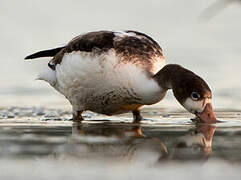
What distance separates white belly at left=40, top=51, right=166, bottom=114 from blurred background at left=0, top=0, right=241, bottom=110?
71.5 inches

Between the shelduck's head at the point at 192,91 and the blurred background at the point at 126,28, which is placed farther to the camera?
the blurred background at the point at 126,28

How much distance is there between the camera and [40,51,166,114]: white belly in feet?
27.1

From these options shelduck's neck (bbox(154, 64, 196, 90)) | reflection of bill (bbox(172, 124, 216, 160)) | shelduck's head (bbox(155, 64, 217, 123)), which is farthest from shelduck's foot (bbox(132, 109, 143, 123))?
reflection of bill (bbox(172, 124, 216, 160))

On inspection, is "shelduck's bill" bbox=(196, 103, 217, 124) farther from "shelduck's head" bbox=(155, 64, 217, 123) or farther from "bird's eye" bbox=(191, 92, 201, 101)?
"bird's eye" bbox=(191, 92, 201, 101)

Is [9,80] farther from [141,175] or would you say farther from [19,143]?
[141,175]

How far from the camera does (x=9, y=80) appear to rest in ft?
41.9

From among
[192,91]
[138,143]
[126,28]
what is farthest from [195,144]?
[126,28]

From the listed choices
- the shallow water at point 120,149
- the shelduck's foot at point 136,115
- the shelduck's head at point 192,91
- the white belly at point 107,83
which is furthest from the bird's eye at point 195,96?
the shelduck's foot at point 136,115

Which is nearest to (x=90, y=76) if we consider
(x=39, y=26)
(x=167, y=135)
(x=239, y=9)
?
(x=167, y=135)

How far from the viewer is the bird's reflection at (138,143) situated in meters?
5.50

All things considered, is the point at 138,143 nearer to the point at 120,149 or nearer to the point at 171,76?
the point at 120,149

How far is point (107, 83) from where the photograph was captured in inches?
329

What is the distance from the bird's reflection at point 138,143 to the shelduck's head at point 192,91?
229mm

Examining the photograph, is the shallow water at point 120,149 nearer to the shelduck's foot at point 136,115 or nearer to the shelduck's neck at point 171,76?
the shelduck's foot at point 136,115
